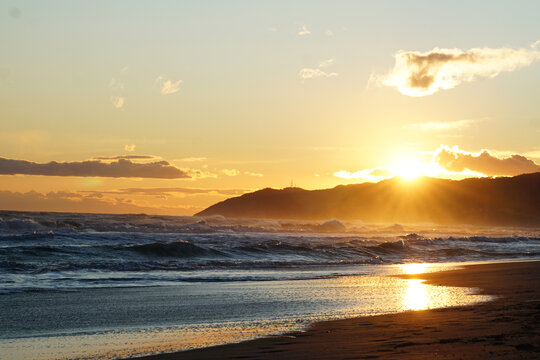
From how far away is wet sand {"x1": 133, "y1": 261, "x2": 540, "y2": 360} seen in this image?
701 centimetres

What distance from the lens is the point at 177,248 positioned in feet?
83.7

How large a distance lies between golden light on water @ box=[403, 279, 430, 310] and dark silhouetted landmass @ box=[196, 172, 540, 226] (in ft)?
407

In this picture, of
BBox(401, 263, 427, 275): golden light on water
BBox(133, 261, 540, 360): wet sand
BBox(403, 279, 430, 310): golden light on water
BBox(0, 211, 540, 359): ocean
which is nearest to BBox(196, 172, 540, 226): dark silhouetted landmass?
BBox(401, 263, 427, 275): golden light on water

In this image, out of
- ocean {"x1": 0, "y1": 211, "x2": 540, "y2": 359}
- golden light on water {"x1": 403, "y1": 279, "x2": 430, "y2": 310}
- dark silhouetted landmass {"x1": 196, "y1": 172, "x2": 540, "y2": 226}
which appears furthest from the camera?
dark silhouetted landmass {"x1": 196, "y1": 172, "x2": 540, "y2": 226}

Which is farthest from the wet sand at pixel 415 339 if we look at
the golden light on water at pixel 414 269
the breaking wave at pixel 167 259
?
the golden light on water at pixel 414 269

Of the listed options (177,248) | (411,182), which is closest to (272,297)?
(177,248)

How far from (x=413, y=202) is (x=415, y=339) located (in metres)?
154

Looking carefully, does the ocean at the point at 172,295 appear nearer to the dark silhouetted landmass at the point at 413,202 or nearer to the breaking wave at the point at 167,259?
the breaking wave at the point at 167,259

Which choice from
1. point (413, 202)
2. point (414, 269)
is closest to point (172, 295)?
point (414, 269)

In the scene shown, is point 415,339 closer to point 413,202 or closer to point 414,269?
point 414,269

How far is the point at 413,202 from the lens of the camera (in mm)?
157125

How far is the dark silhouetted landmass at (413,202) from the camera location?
143250 mm

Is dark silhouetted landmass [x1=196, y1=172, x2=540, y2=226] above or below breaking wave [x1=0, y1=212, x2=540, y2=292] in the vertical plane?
above

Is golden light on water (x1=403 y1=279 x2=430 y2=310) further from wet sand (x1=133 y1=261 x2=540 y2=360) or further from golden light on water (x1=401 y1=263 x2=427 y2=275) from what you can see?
golden light on water (x1=401 y1=263 x2=427 y2=275)
